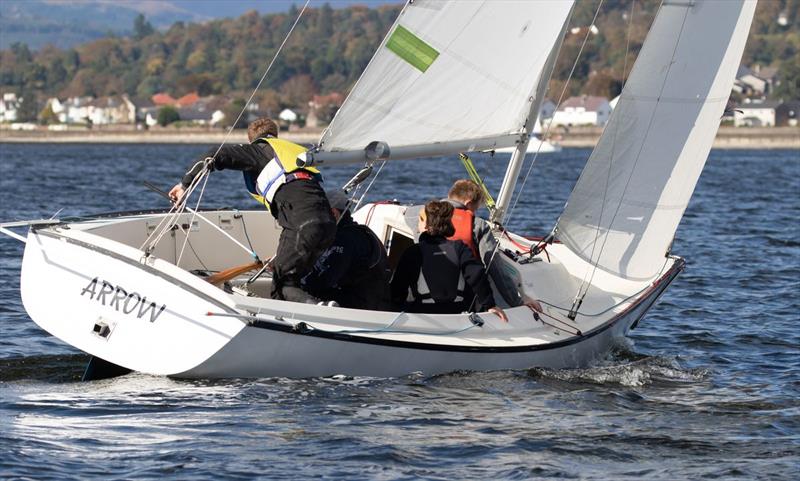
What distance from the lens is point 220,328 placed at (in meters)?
7.97

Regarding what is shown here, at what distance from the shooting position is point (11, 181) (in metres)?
34.8

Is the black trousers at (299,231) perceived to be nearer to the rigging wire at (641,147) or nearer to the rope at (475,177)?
the rope at (475,177)

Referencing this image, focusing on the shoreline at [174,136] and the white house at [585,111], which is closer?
the shoreline at [174,136]

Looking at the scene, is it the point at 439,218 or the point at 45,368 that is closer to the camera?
the point at 439,218

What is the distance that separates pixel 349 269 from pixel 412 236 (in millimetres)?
1233

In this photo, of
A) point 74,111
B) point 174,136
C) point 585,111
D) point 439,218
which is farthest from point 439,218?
point 74,111

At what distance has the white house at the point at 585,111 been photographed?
4813 inches


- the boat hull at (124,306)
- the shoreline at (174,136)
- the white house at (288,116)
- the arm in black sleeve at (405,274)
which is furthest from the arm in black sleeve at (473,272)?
the white house at (288,116)

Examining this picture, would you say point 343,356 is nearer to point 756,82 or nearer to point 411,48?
point 411,48

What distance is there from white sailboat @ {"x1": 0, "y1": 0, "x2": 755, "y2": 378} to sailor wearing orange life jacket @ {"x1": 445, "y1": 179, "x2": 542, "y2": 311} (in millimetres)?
201

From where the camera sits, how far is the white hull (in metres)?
8.05

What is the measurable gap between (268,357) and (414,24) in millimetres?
2598

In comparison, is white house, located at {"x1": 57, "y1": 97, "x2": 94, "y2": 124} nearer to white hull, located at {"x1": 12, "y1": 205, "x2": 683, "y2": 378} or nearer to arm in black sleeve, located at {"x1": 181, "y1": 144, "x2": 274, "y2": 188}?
arm in black sleeve, located at {"x1": 181, "y1": 144, "x2": 274, "y2": 188}

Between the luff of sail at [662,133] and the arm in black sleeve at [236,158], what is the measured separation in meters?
2.80
